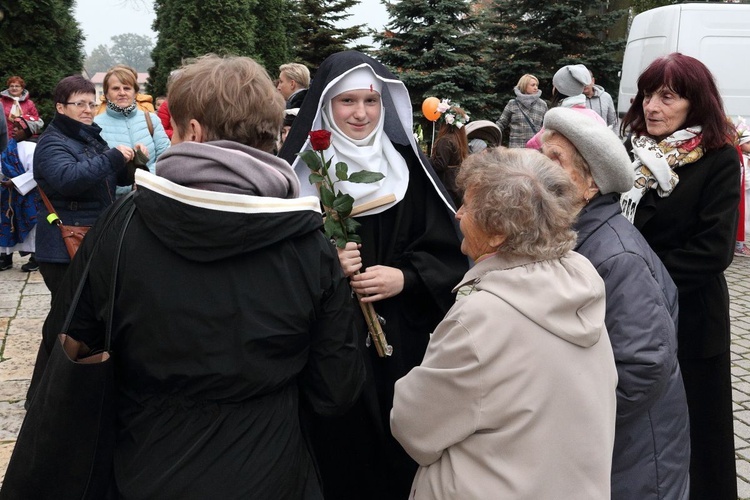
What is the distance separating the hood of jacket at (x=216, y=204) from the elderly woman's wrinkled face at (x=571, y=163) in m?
0.93

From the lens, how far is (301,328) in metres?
1.75

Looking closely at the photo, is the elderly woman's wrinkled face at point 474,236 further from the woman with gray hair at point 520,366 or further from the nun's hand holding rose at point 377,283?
the nun's hand holding rose at point 377,283

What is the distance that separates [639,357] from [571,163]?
0.65 m

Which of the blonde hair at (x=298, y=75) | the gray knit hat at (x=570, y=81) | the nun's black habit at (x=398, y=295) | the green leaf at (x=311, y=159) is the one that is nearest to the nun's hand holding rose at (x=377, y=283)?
the nun's black habit at (x=398, y=295)

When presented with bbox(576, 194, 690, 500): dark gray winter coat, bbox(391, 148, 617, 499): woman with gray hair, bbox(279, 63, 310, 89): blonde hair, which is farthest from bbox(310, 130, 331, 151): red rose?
bbox(279, 63, 310, 89): blonde hair

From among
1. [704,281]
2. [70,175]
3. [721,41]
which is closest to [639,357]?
[704,281]

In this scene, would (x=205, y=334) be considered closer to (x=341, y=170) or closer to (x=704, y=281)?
(x=341, y=170)

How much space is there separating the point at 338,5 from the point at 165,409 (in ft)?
67.6

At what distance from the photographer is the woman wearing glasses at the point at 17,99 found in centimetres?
1044

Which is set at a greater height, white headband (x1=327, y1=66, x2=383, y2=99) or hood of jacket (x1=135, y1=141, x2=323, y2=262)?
white headband (x1=327, y1=66, x2=383, y2=99)

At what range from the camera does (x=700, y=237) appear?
2688mm

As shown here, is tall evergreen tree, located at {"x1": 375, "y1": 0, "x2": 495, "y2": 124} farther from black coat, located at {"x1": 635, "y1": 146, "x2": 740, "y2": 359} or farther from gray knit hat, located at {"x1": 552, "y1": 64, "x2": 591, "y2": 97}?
black coat, located at {"x1": 635, "y1": 146, "x2": 740, "y2": 359}

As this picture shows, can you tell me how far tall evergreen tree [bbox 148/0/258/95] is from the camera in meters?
14.2

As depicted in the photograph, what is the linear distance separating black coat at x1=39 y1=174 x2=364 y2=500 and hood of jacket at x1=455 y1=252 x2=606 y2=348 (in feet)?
1.56
